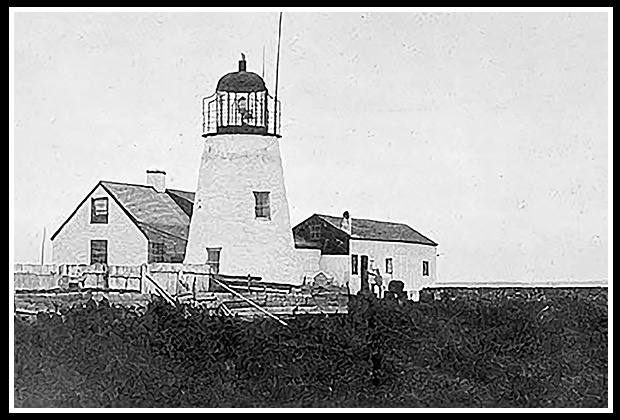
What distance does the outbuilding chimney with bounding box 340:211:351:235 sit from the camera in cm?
397

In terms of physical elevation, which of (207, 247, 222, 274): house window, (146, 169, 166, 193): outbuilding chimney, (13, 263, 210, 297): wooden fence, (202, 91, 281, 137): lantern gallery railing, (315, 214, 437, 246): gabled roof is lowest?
(13, 263, 210, 297): wooden fence

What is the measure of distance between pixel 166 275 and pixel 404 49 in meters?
1.06

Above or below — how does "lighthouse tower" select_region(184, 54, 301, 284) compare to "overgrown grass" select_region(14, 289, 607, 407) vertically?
above

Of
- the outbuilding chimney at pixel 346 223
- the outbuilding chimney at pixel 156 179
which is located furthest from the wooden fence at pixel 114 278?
the outbuilding chimney at pixel 346 223

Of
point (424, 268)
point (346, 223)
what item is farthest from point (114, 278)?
point (424, 268)

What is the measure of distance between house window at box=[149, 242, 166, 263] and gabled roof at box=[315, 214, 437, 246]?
0.51 m

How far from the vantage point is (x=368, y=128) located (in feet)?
13.1

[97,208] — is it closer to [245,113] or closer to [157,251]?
[157,251]

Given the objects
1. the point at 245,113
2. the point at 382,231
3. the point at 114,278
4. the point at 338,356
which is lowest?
the point at 338,356

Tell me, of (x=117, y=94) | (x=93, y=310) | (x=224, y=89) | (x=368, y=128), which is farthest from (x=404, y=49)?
(x=93, y=310)

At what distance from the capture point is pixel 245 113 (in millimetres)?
3965

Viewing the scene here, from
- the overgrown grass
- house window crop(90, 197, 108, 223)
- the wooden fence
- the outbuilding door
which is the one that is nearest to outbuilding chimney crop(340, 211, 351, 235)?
the outbuilding door

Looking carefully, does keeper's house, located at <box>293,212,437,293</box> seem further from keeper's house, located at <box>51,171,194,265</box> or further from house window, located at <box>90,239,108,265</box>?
house window, located at <box>90,239,108,265</box>

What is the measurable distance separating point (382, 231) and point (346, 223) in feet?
0.39
